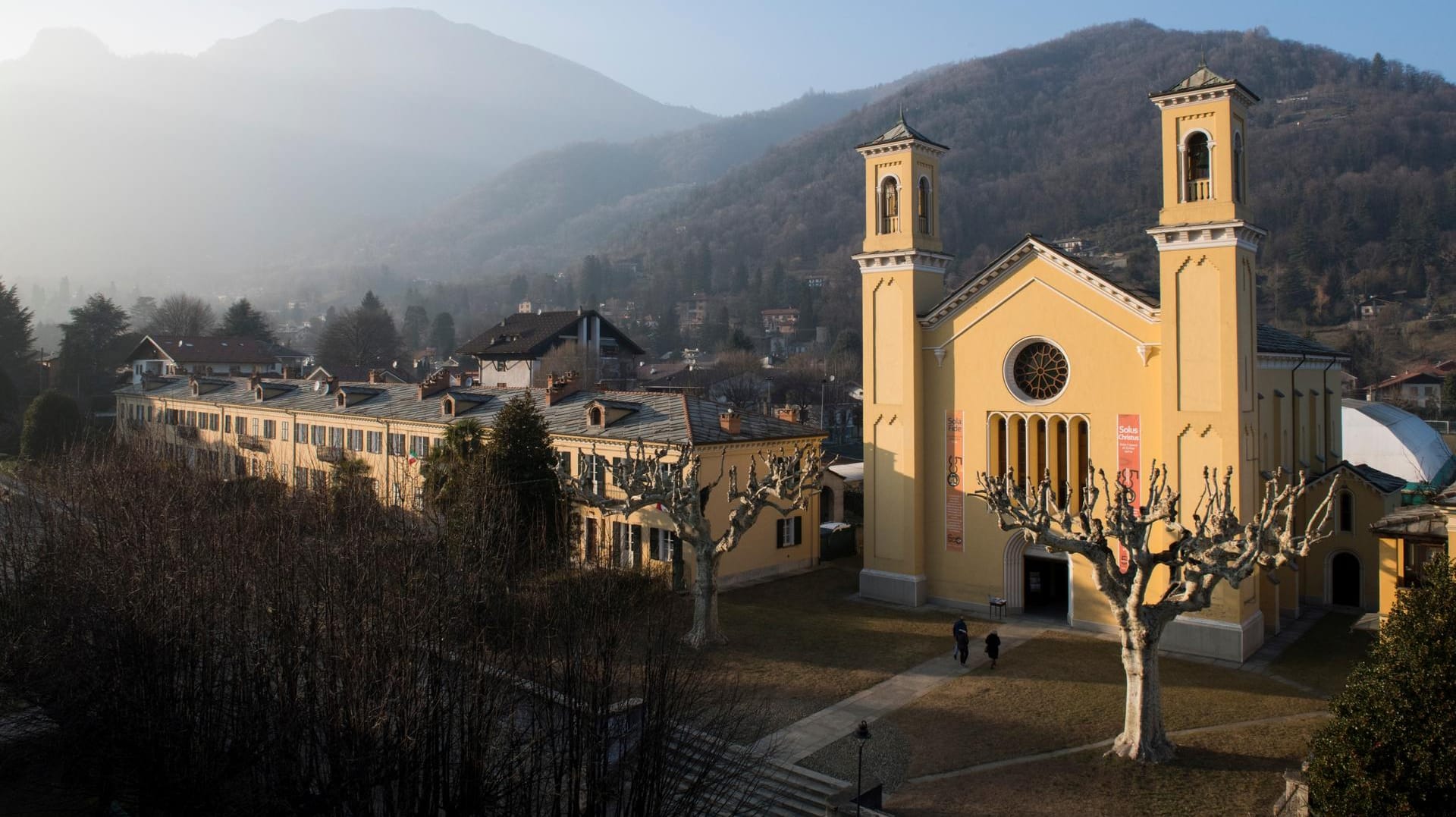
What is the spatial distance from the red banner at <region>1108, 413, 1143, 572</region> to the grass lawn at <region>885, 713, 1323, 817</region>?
933cm

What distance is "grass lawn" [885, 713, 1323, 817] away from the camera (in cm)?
1822

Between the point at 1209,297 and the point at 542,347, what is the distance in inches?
2345

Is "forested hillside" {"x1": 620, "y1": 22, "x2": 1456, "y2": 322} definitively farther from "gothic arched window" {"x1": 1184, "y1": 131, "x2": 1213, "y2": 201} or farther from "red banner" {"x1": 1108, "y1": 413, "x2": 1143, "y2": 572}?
"red banner" {"x1": 1108, "y1": 413, "x2": 1143, "y2": 572}

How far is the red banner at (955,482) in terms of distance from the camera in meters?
33.3

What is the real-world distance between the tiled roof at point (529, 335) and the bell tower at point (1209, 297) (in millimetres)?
57305

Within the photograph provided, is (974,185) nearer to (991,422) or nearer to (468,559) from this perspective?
(991,422)

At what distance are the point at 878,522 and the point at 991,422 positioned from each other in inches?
223

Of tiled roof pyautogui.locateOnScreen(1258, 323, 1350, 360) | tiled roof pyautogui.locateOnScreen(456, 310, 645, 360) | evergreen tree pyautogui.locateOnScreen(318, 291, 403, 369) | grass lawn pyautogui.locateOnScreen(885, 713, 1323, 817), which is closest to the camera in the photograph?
grass lawn pyautogui.locateOnScreen(885, 713, 1323, 817)

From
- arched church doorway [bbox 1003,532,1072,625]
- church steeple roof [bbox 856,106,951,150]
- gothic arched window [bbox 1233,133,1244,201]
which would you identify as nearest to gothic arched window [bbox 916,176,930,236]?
church steeple roof [bbox 856,106,951,150]

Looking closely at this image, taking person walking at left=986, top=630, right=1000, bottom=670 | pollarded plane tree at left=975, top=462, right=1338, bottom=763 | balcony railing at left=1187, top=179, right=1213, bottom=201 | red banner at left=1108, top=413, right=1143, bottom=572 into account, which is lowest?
person walking at left=986, top=630, right=1000, bottom=670

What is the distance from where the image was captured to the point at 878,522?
3466 centimetres

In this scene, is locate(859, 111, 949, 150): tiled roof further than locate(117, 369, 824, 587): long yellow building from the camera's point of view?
No

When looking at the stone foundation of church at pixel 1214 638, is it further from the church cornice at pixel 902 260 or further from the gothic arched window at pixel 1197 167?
the church cornice at pixel 902 260

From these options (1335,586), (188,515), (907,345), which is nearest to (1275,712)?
(1335,586)
